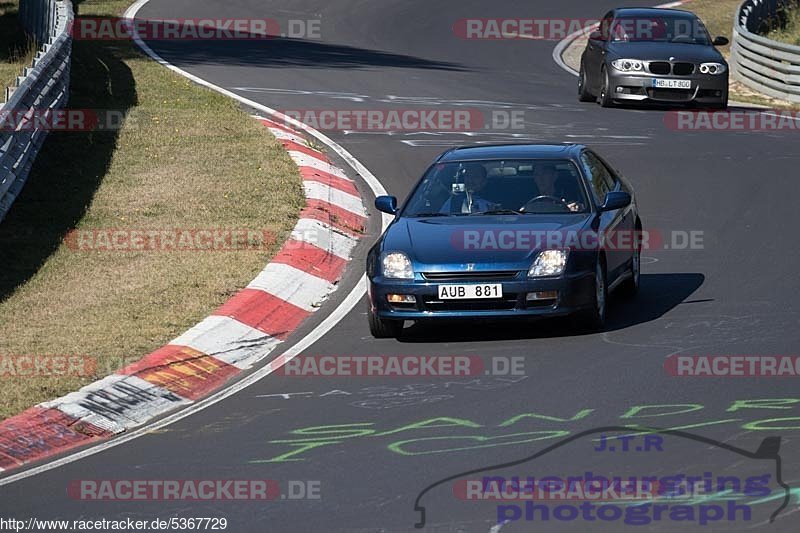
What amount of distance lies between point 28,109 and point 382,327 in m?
7.51

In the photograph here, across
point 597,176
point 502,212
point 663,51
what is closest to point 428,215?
point 502,212

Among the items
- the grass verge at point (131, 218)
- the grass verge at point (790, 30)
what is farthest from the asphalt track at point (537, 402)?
the grass verge at point (790, 30)

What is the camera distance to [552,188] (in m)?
12.4

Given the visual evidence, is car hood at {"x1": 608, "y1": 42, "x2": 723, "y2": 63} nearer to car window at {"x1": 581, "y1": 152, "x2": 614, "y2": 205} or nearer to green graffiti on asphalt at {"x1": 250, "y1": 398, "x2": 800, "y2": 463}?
car window at {"x1": 581, "y1": 152, "x2": 614, "y2": 205}

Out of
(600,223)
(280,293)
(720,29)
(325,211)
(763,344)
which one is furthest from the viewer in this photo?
(720,29)

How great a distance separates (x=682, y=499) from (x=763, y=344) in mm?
3839

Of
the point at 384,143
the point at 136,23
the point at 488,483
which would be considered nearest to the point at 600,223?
the point at 488,483

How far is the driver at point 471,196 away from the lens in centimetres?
1235

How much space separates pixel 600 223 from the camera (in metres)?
12.2

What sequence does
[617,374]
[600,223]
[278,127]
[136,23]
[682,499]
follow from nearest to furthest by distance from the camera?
1. [682,499]
2. [617,374]
3. [600,223]
4. [278,127]
5. [136,23]

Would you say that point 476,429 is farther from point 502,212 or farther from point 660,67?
point 660,67

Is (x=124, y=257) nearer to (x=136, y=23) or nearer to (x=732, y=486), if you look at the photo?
(x=732, y=486)

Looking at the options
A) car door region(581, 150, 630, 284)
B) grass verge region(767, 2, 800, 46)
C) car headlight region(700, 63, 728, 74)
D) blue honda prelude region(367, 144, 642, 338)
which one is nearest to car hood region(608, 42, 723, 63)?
car headlight region(700, 63, 728, 74)

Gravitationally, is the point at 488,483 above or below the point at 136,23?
below
